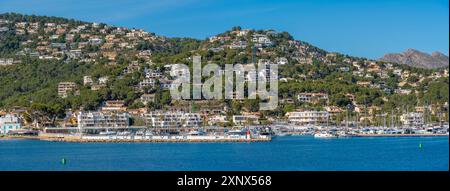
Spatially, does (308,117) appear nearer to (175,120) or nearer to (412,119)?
(412,119)

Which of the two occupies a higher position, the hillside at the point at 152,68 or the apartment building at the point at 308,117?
the hillside at the point at 152,68

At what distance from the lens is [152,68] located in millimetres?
56156

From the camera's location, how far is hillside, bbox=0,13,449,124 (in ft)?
164

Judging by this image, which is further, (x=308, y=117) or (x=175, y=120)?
(x=308, y=117)

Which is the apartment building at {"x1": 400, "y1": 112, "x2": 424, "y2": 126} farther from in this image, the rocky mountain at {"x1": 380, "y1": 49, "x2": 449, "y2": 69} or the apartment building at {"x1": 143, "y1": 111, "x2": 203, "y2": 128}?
the rocky mountain at {"x1": 380, "y1": 49, "x2": 449, "y2": 69}

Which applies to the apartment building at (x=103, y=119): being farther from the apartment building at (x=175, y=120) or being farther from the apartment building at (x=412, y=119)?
the apartment building at (x=412, y=119)

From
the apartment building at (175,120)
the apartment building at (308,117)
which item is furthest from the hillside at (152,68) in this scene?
the apartment building at (175,120)

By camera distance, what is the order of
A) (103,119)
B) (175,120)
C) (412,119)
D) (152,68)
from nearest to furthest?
(103,119) → (175,120) → (412,119) → (152,68)

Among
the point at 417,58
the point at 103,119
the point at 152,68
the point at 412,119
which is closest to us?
the point at 103,119

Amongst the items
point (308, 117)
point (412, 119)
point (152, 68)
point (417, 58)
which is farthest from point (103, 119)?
point (417, 58)

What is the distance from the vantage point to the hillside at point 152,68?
164 ft

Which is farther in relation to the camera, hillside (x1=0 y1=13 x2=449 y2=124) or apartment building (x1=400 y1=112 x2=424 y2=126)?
hillside (x1=0 y1=13 x2=449 y2=124)

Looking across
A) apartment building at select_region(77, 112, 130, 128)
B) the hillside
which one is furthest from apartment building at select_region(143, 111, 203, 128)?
the hillside
